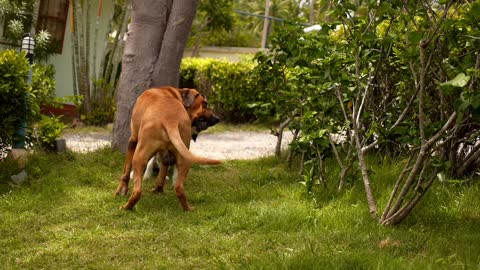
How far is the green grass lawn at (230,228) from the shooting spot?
4.88 meters

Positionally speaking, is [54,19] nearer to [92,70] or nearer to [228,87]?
[92,70]

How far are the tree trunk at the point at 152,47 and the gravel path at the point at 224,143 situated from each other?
1.36 metres

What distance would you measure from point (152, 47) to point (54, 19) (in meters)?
7.73

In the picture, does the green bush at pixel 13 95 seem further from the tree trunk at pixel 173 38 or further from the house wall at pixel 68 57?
the house wall at pixel 68 57

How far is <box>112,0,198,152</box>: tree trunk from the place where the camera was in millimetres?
9016

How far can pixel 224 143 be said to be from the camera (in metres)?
13.2

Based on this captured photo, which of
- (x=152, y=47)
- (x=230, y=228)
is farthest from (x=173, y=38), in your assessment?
(x=230, y=228)

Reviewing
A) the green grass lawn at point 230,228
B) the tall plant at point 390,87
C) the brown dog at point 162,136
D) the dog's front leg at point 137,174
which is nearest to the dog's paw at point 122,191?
the green grass lawn at point 230,228

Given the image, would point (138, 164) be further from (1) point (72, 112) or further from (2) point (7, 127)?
(1) point (72, 112)

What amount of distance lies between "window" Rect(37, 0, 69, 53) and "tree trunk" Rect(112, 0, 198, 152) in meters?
7.30

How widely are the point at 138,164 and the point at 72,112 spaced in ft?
32.0

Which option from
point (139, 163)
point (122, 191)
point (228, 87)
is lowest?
point (122, 191)

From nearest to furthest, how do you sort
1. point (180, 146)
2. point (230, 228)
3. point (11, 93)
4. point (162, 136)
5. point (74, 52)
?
1. point (230, 228)
2. point (180, 146)
3. point (162, 136)
4. point (11, 93)
5. point (74, 52)

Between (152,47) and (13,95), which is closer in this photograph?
(13,95)
